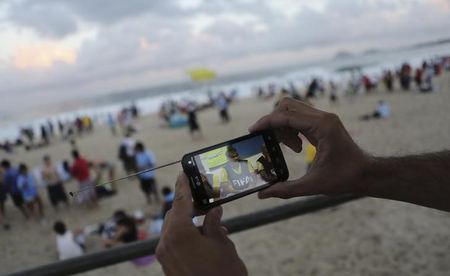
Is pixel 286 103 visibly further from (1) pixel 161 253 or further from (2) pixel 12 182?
(2) pixel 12 182

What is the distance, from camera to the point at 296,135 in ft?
4.20

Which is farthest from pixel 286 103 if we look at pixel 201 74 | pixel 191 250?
pixel 201 74

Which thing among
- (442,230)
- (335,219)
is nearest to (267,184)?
(442,230)

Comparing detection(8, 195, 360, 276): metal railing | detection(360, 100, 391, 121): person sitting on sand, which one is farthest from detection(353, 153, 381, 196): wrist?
detection(360, 100, 391, 121): person sitting on sand

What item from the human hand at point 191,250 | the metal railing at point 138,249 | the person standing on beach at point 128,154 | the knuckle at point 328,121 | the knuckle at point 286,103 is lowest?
the person standing on beach at point 128,154

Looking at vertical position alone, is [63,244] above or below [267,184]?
below

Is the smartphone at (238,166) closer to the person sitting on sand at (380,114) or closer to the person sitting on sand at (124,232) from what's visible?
the person sitting on sand at (124,232)

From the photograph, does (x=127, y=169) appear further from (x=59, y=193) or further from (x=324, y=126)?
(x=324, y=126)

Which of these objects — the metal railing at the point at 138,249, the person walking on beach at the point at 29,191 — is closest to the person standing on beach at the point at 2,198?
the person walking on beach at the point at 29,191

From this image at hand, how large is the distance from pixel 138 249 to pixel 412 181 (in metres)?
1.16

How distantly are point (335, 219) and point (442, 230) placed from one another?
1.50 m

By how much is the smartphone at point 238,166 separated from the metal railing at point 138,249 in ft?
2.01

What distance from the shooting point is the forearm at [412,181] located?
1055 millimetres

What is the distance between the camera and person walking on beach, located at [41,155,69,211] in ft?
27.8
